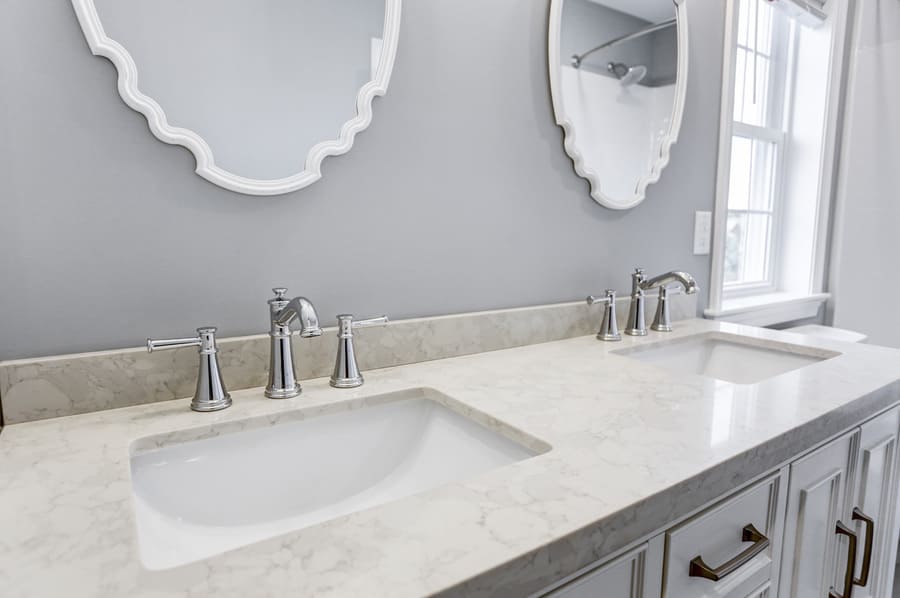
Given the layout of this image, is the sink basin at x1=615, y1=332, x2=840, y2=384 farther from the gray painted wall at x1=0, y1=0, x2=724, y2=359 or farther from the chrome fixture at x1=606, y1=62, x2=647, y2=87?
the chrome fixture at x1=606, y1=62, x2=647, y2=87

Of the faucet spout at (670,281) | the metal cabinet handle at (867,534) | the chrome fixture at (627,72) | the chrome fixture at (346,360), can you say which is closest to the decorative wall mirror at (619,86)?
the chrome fixture at (627,72)

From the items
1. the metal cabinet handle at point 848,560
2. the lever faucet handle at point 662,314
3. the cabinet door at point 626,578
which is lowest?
the metal cabinet handle at point 848,560

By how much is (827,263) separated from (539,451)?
2.07 m

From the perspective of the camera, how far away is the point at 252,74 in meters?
0.81

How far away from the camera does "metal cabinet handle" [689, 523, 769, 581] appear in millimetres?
616

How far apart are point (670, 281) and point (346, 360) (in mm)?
840

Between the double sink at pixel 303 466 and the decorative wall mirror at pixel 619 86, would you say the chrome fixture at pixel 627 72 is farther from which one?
the double sink at pixel 303 466

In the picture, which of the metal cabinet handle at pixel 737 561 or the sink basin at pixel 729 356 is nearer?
the metal cabinet handle at pixel 737 561

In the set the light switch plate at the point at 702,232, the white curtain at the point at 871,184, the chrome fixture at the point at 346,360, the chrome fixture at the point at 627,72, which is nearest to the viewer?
the chrome fixture at the point at 346,360

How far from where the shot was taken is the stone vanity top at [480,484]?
1.32 feet

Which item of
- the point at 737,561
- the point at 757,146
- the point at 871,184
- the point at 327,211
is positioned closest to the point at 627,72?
the point at 327,211

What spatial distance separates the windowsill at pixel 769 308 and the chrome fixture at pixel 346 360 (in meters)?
1.22

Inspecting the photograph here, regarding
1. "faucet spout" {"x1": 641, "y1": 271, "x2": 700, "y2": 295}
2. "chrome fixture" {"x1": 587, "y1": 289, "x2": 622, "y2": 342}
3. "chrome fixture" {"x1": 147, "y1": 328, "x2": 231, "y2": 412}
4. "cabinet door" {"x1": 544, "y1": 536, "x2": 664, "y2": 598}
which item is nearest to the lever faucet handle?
"faucet spout" {"x1": 641, "y1": 271, "x2": 700, "y2": 295}

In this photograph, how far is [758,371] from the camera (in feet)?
4.10
